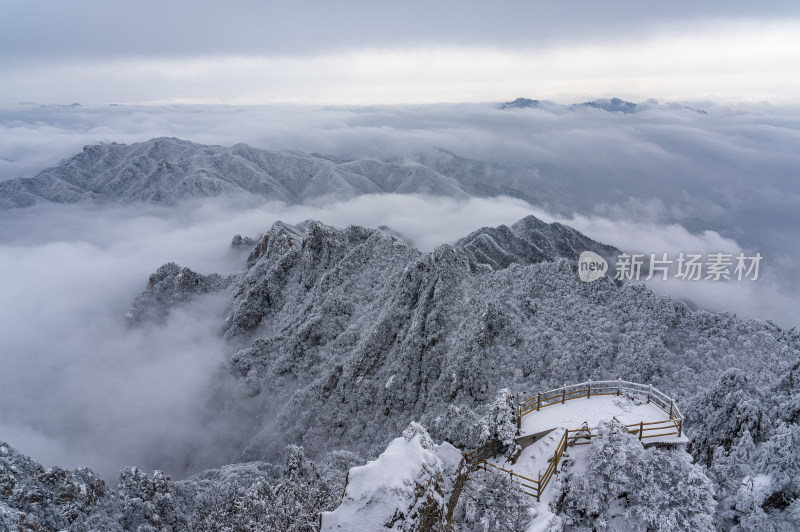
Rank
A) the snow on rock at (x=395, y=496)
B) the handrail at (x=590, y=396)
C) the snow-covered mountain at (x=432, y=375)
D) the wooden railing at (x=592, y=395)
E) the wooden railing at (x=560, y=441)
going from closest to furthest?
the snow on rock at (x=395, y=496)
the wooden railing at (x=560, y=441)
the snow-covered mountain at (x=432, y=375)
the handrail at (x=590, y=396)
the wooden railing at (x=592, y=395)

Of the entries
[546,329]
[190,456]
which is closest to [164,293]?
[190,456]

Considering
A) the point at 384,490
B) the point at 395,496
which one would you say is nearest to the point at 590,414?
the point at 395,496

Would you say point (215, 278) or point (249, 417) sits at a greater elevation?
point (215, 278)

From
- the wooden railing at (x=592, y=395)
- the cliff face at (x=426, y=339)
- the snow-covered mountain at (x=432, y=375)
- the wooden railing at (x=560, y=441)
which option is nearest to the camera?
the wooden railing at (x=560, y=441)

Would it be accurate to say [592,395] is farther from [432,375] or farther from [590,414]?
[432,375]

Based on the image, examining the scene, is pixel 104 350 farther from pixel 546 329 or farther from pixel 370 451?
pixel 546 329

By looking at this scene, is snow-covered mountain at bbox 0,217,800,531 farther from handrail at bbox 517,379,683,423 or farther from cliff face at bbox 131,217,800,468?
handrail at bbox 517,379,683,423

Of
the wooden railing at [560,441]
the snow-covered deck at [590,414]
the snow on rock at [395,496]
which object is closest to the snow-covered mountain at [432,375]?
the snow on rock at [395,496]

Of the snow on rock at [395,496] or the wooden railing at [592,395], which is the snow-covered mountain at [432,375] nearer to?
the snow on rock at [395,496]
